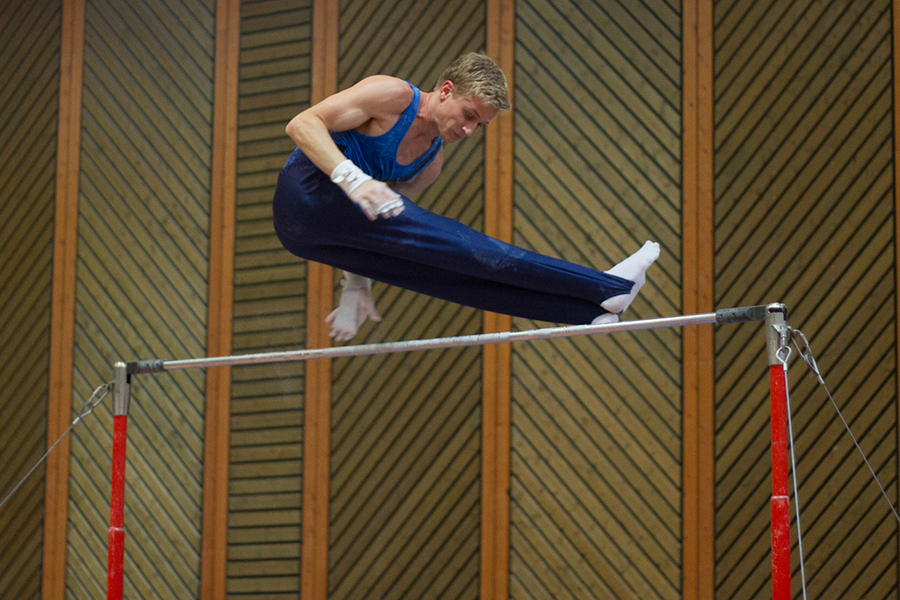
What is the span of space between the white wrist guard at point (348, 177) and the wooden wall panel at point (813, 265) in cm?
278

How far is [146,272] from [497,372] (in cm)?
210

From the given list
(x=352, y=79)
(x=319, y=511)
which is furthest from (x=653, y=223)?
(x=319, y=511)

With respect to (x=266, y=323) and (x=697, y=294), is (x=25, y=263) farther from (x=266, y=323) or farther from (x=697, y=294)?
(x=697, y=294)

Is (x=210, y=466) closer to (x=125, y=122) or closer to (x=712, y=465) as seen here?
(x=125, y=122)

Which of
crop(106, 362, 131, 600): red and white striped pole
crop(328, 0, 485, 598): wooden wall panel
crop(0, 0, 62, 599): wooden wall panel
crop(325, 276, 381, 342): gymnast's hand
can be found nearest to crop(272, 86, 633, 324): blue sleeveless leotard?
crop(325, 276, 381, 342): gymnast's hand

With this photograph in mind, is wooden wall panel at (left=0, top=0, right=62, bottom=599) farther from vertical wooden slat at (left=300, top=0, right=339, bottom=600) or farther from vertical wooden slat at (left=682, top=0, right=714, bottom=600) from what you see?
vertical wooden slat at (left=682, top=0, right=714, bottom=600)

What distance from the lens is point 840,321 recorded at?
4660mm

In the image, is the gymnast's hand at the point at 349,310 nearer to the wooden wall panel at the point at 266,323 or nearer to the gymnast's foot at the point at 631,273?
the gymnast's foot at the point at 631,273

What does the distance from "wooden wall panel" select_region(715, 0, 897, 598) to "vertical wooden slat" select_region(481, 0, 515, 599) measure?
1.02 metres

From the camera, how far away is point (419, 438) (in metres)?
5.14

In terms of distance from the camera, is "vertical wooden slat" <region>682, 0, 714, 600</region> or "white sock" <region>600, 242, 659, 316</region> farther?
"vertical wooden slat" <region>682, 0, 714, 600</region>

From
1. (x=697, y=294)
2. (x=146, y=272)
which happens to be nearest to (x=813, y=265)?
(x=697, y=294)

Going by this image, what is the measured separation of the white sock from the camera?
2918mm

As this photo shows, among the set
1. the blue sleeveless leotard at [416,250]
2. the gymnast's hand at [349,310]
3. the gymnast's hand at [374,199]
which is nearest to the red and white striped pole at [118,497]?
the gymnast's hand at [349,310]
